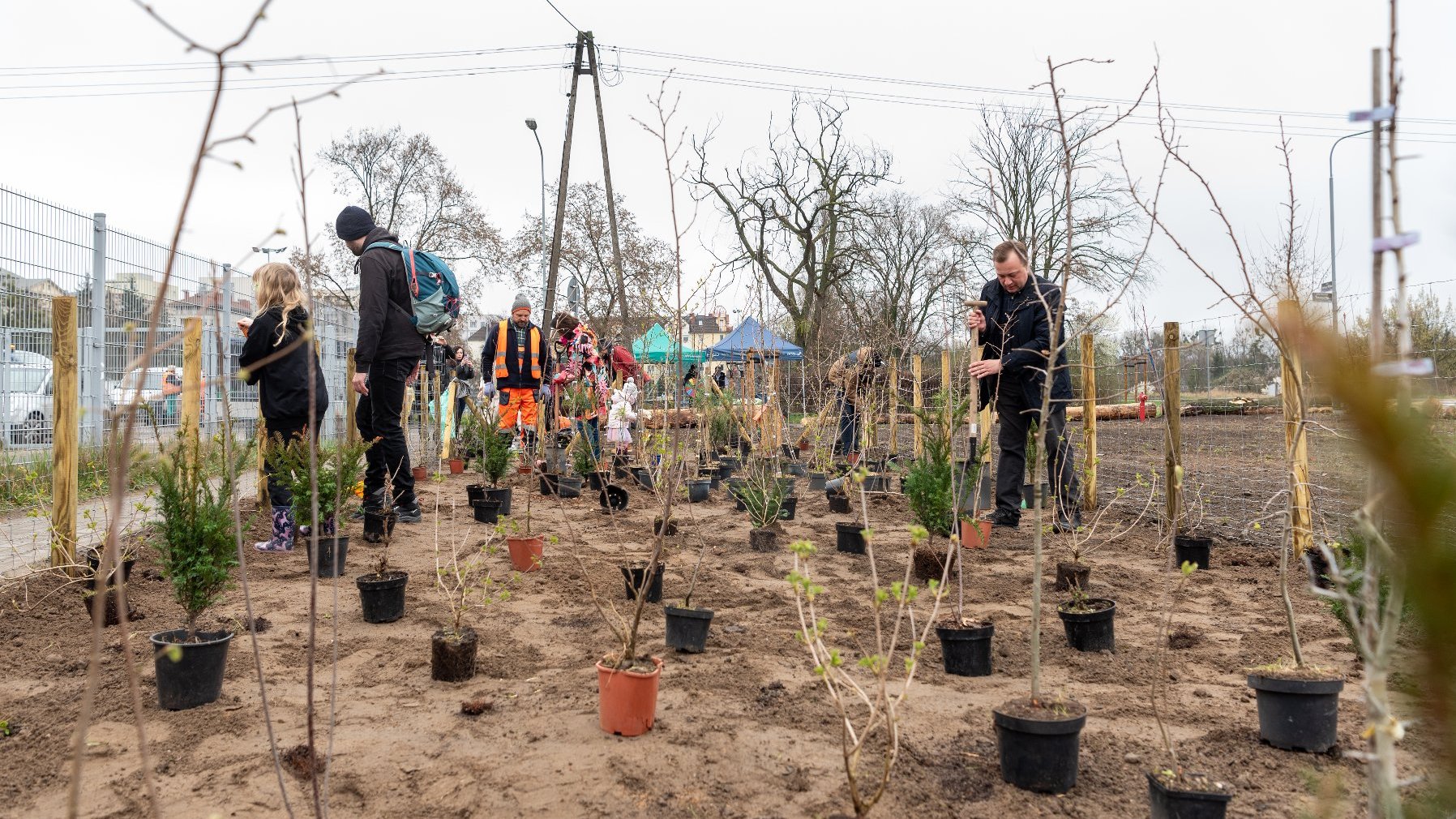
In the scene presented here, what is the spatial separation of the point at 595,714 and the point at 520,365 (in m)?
5.48

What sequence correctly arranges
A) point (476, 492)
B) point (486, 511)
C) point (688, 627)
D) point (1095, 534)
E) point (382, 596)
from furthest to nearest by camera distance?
point (476, 492) < point (486, 511) < point (1095, 534) < point (382, 596) < point (688, 627)

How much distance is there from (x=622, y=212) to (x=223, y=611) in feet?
68.5

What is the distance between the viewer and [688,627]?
3.42m

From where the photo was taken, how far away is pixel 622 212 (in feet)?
78.3

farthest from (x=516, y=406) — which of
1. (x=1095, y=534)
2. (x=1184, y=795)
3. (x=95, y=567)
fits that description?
(x=1184, y=795)

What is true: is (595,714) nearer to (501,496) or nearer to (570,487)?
(501,496)

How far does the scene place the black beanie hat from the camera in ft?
17.5

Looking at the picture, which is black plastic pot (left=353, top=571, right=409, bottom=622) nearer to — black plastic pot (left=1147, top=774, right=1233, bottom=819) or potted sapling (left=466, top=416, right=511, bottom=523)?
potted sapling (left=466, top=416, right=511, bottom=523)

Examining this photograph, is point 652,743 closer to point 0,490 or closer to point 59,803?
point 59,803

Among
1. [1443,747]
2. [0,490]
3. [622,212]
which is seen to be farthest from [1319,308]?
[622,212]

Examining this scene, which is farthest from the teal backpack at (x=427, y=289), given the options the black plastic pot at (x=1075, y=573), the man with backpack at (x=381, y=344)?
the black plastic pot at (x=1075, y=573)

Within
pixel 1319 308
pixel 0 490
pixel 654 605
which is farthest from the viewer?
pixel 0 490

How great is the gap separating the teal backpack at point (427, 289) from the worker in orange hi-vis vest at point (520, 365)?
182cm

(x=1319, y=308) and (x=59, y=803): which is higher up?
(x=1319, y=308)
